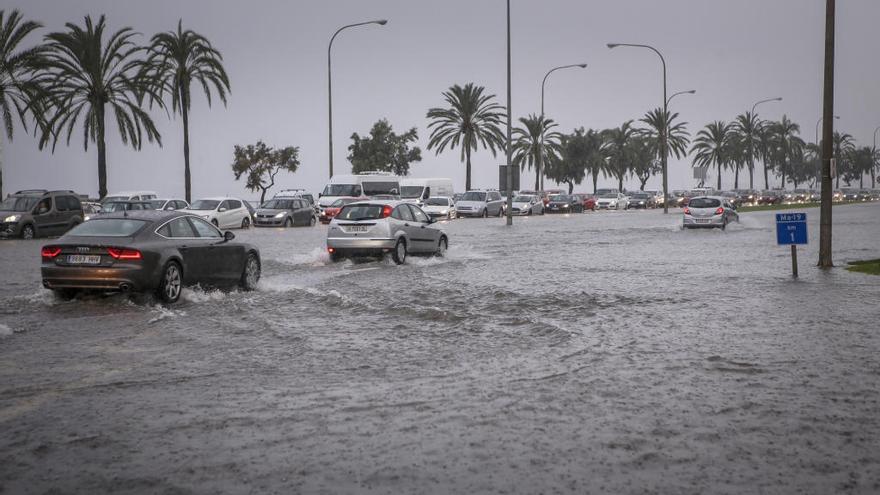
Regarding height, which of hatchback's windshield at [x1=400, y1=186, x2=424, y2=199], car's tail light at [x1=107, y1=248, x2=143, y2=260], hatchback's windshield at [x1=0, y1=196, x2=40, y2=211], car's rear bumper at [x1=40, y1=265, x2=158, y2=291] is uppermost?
hatchback's windshield at [x1=400, y1=186, x2=424, y2=199]

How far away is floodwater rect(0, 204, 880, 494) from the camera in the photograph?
5.22m

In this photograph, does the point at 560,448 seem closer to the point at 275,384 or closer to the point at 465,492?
the point at 465,492

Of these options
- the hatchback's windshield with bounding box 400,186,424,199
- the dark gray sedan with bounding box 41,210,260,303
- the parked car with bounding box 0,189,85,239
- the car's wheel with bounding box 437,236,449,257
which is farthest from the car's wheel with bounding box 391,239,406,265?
the hatchback's windshield with bounding box 400,186,424,199

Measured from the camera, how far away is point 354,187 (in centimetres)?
5103

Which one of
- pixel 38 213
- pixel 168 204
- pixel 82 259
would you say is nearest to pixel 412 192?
pixel 168 204

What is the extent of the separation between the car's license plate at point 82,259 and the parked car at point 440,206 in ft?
126

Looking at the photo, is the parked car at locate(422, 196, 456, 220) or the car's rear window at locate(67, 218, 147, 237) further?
the parked car at locate(422, 196, 456, 220)

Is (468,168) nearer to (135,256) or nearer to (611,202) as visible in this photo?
(611,202)

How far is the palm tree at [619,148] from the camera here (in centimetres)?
11231

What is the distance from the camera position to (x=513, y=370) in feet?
27.6

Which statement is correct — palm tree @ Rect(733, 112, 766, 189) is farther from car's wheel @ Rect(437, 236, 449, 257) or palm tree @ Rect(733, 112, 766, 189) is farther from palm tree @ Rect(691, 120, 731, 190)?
car's wheel @ Rect(437, 236, 449, 257)

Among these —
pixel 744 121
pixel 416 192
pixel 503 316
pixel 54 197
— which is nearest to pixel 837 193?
pixel 744 121

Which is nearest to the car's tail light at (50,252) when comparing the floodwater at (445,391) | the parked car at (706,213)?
the floodwater at (445,391)

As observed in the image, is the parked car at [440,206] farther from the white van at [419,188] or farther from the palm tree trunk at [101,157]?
the palm tree trunk at [101,157]
